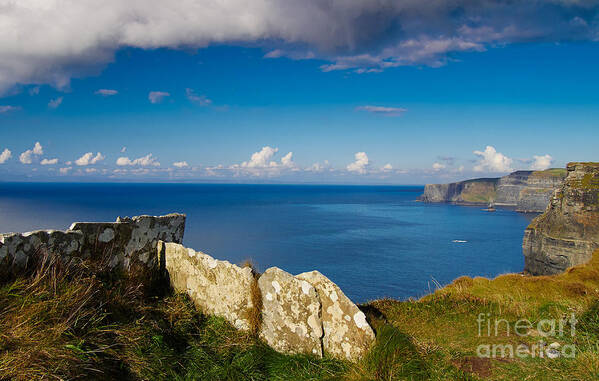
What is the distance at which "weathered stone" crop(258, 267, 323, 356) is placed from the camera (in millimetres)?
6086

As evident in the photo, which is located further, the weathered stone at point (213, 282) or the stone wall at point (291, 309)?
the weathered stone at point (213, 282)

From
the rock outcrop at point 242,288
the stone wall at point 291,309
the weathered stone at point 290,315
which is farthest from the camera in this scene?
the weathered stone at point 290,315

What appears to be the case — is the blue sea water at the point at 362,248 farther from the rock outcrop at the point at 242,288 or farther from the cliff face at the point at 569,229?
the rock outcrop at the point at 242,288

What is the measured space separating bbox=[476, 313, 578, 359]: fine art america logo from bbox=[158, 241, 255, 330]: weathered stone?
4122 millimetres

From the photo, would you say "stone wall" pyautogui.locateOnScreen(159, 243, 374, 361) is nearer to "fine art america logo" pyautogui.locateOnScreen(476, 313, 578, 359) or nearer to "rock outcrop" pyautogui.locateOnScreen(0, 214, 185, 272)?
"rock outcrop" pyautogui.locateOnScreen(0, 214, 185, 272)

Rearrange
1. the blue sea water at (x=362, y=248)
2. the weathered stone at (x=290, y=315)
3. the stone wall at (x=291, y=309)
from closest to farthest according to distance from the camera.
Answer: the stone wall at (x=291, y=309) → the weathered stone at (x=290, y=315) → the blue sea water at (x=362, y=248)

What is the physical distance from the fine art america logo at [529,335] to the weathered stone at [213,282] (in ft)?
13.5

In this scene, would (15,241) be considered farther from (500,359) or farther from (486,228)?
(486,228)

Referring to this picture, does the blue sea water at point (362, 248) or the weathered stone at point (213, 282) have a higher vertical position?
the weathered stone at point (213, 282)

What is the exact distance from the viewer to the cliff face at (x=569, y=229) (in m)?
77.2

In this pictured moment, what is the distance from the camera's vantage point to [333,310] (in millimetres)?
6148

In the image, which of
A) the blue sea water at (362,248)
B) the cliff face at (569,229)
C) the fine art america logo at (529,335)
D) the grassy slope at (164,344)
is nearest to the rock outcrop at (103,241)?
the grassy slope at (164,344)

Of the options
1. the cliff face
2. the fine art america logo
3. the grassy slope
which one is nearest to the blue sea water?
the cliff face

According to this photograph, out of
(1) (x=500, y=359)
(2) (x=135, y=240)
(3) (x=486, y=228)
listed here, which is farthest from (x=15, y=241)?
(3) (x=486, y=228)
